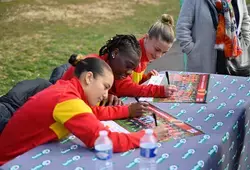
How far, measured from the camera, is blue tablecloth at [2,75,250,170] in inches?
93.8

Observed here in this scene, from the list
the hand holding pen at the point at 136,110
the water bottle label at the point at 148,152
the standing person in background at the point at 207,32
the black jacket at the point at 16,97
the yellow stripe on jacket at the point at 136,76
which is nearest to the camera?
the water bottle label at the point at 148,152

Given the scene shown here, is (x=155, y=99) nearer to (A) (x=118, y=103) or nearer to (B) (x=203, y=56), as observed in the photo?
(A) (x=118, y=103)

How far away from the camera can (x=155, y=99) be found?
3354 mm

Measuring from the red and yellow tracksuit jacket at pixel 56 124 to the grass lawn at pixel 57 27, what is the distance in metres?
3.45

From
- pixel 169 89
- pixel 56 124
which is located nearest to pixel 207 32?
pixel 169 89

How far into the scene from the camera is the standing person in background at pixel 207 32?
13.9 ft

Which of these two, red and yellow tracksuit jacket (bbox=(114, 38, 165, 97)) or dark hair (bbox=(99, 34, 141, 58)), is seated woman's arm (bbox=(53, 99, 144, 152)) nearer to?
dark hair (bbox=(99, 34, 141, 58))

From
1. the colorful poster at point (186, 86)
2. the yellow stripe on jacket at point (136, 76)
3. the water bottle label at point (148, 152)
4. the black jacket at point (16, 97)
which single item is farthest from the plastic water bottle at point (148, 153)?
the yellow stripe on jacket at point (136, 76)

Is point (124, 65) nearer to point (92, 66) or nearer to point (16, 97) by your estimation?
point (92, 66)

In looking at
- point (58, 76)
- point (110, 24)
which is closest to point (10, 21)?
point (110, 24)

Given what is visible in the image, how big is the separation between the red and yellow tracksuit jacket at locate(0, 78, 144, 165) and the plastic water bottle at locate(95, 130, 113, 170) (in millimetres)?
76

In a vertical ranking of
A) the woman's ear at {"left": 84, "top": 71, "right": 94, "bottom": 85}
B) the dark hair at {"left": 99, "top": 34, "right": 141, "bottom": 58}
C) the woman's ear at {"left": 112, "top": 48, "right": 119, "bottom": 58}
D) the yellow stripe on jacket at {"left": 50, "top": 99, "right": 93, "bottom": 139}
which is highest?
the dark hair at {"left": 99, "top": 34, "right": 141, "bottom": 58}

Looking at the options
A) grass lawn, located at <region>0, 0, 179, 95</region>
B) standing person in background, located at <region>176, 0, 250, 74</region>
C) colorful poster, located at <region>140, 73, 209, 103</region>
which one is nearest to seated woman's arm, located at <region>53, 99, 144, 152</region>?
colorful poster, located at <region>140, 73, 209, 103</region>

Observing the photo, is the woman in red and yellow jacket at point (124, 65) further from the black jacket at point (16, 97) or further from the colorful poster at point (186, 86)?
the black jacket at point (16, 97)
